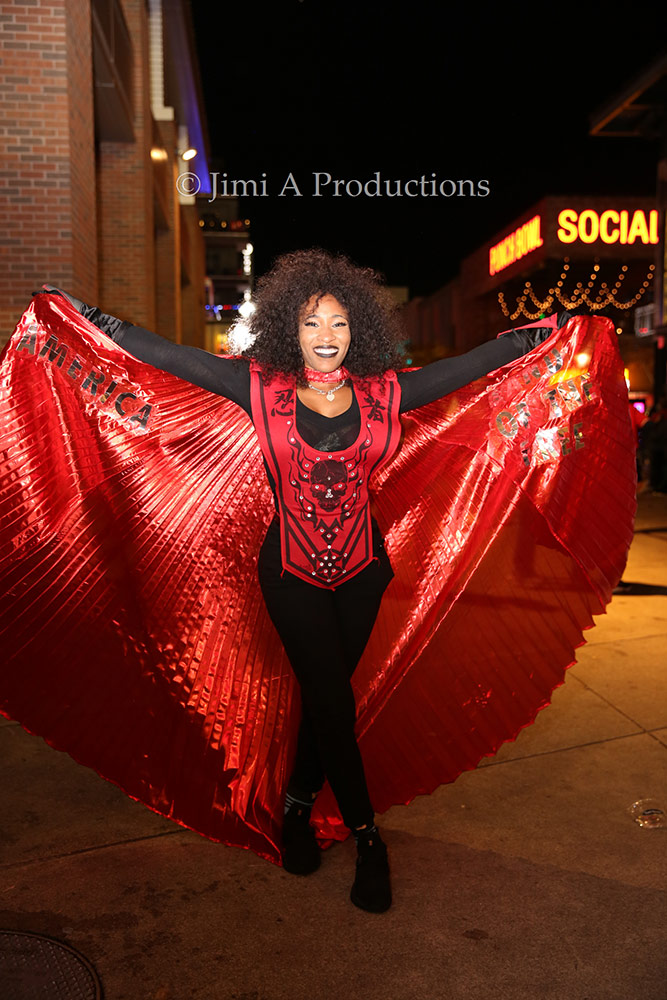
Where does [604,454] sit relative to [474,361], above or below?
below

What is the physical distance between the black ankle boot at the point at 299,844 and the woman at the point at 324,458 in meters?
0.01

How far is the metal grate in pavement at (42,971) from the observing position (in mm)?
2100

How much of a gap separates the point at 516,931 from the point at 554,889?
27cm

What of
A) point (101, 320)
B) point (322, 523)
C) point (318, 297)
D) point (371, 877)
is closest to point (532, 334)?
point (318, 297)

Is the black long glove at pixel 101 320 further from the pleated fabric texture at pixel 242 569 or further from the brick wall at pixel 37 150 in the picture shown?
the brick wall at pixel 37 150

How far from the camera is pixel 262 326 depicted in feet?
8.64

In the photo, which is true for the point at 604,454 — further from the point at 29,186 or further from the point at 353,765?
the point at 29,186

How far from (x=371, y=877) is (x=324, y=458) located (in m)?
1.39

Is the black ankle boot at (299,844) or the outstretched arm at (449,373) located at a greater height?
the outstretched arm at (449,373)

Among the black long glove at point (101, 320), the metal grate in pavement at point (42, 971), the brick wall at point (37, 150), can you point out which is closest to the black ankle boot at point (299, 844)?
the metal grate in pavement at point (42, 971)

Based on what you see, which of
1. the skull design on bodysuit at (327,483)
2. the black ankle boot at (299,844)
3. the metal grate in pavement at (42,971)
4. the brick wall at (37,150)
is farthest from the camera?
the brick wall at (37,150)

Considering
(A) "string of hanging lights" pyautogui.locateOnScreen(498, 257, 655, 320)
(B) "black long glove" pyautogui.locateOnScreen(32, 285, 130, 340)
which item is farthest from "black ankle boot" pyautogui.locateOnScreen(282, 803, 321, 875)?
(A) "string of hanging lights" pyautogui.locateOnScreen(498, 257, 655, 320)

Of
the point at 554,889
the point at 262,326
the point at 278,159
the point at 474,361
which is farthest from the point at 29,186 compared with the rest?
the point at 554,889

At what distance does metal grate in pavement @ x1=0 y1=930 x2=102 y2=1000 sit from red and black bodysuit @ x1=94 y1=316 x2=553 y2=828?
0.91m
